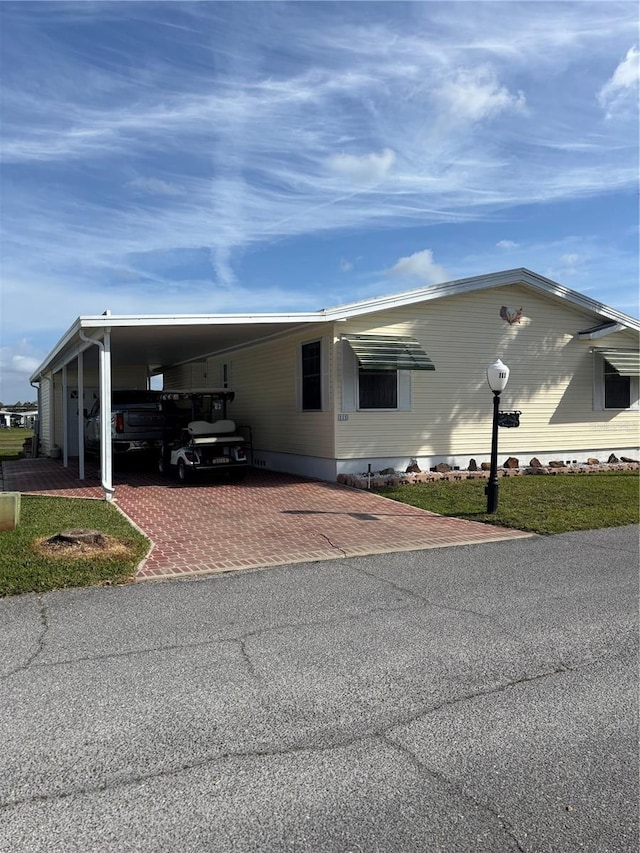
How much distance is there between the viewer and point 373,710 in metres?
3.68

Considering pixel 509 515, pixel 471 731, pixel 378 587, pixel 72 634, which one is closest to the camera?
pixel 471 731

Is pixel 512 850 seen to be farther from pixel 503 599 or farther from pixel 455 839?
pixel 503 599

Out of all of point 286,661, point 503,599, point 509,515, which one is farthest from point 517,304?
point 286,661

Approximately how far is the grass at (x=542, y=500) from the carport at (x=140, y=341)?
3.92m

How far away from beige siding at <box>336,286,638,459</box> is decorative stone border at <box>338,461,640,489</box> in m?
0.52

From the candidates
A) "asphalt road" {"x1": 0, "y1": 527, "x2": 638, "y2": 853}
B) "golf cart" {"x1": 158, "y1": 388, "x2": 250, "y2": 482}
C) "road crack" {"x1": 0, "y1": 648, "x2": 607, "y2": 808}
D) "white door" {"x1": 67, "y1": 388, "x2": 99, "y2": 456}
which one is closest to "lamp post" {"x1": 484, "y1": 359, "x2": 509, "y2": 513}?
"asphalt road" {"x1": 0, "y1": 527, "x2": 638, "y2": 853}

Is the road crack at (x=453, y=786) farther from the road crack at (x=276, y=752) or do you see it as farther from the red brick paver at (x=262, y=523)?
the red brick paver at (x=262, y=523)

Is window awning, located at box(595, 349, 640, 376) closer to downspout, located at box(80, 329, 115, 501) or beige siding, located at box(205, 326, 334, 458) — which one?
beige siding, located at box(205, 326, 334, 458)

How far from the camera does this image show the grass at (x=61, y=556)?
19.9 feet

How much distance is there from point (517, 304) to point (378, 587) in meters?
10.3

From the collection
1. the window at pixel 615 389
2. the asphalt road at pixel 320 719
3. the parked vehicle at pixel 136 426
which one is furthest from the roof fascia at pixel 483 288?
the asphalt road at pixel 320 719

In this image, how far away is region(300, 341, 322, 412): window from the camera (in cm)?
1328

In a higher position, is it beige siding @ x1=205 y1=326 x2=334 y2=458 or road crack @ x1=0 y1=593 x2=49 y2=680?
beige siding @ x1=205 y1=326 x2=334 y2=458

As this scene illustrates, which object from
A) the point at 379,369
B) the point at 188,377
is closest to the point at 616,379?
the point at 379,369
